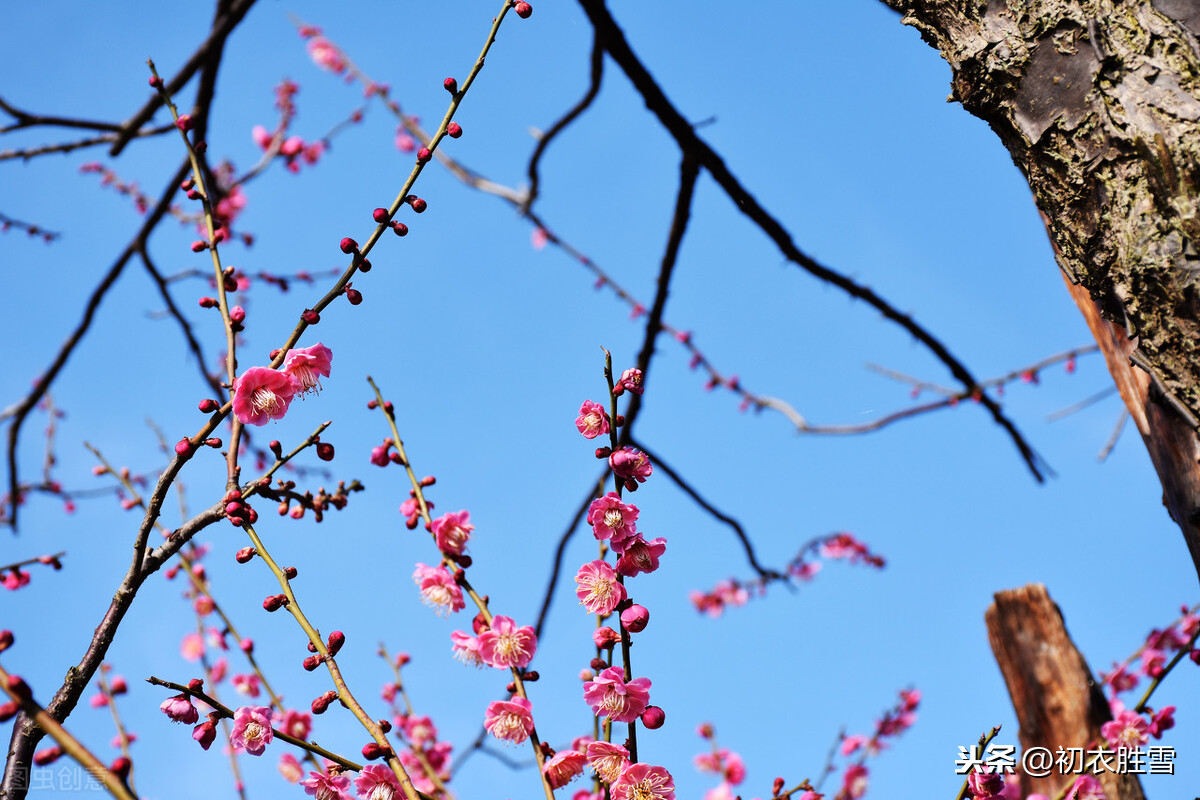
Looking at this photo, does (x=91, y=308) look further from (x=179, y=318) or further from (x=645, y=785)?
(x=645, y=785)

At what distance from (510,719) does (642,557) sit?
0.39m

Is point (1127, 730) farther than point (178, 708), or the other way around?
point (1127, 730)

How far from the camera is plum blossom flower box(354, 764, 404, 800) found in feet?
3.81

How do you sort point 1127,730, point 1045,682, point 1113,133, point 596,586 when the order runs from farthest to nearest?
1. point 1045,682
2. point 1127,730
3. point 596,586
4. point 1113,133

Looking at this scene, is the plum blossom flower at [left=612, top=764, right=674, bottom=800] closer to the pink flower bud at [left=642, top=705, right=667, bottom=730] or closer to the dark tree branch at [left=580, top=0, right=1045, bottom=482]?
the pink flower bud at [left=642, top=705, right=667, bottom=730]

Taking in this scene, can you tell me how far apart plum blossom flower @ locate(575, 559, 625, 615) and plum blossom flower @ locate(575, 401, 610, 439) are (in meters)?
0.22

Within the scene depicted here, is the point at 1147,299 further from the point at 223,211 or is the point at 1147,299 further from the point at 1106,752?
the point at 223,211

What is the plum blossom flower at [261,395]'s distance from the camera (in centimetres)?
116

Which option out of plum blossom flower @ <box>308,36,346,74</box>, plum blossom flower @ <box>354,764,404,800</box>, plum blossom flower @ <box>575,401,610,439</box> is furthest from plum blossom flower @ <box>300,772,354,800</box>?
plum blossom flower @ <box>308,36,346,74</box>

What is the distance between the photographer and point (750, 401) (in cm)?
521

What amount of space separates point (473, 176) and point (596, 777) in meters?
2.77

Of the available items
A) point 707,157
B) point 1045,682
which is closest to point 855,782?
point 1045,682

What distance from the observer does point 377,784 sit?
1174mm

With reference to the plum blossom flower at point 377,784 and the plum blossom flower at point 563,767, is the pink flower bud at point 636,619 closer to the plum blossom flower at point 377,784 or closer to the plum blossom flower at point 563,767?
the plum blossom flower at point 563,767
